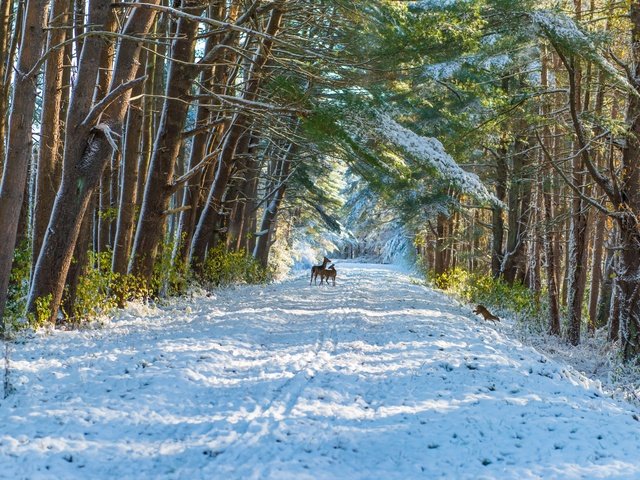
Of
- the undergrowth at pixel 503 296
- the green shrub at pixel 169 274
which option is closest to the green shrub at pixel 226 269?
the green shrub at pixel 169 274

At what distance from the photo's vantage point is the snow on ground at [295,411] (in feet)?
12.8

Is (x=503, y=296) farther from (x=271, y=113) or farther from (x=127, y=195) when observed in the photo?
(x=127, y=195)

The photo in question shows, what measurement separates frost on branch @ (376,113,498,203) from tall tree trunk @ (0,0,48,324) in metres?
5.04

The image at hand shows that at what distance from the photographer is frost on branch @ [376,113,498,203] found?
924 centimetres

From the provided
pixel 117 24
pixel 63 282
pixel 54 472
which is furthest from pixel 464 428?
pixel 117 24

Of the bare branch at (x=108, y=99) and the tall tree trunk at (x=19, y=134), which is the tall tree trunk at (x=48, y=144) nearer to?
the bare branch at (x=108, y=99)

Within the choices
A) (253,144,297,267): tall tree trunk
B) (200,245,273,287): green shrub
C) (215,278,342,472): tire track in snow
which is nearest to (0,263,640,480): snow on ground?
(215,278,342,472): tire track in snow

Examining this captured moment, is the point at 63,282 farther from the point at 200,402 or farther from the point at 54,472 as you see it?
the point at 54,472

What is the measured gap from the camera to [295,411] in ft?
16.4

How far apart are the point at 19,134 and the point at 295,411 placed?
4.84 meters

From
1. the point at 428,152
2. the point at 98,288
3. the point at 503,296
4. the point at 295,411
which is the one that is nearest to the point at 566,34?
the point at 428,152

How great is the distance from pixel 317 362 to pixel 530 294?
31.0 ft

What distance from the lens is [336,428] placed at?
15.3 feet

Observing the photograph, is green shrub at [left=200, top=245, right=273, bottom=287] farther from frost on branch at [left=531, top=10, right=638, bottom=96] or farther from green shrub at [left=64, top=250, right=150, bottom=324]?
frost on branch at [left=531, top=10, right=638, bottom=96]
